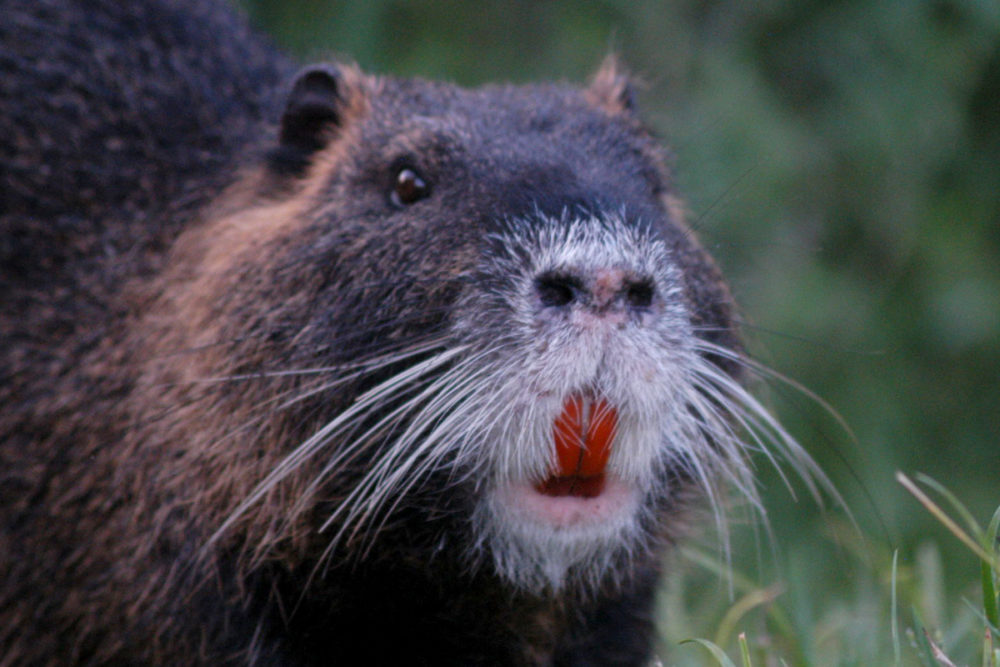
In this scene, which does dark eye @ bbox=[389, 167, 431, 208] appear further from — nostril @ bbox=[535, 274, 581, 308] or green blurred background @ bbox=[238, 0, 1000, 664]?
green blurred background @ bbox=[238, 0, 1000, 664]

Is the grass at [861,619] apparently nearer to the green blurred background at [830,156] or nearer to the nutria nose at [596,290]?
the nutria nose at [596,290]

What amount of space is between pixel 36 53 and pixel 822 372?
4.03 meters

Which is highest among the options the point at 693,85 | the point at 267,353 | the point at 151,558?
the point at 693,85

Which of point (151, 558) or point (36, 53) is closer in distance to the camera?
point (151, 558)

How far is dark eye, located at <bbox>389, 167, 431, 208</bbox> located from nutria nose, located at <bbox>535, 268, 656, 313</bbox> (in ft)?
1.76

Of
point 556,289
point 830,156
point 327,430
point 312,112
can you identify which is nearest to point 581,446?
point 556,289

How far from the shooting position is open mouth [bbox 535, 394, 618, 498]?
2451 millimetres

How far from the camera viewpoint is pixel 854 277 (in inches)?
257

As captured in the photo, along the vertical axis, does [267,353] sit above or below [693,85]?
below

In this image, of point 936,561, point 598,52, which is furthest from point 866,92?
point 936,561

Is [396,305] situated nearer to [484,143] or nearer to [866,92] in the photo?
[484,143]

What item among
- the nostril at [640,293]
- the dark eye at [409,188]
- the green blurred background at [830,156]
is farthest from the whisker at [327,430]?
the green blurred background at [830,156]

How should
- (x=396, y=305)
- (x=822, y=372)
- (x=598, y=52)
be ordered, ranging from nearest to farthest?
(x=396, y=305) < (x=598, y=52) < (x=822, y=372)

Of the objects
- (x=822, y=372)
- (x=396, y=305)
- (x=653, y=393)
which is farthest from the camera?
(x=822, y=372)
